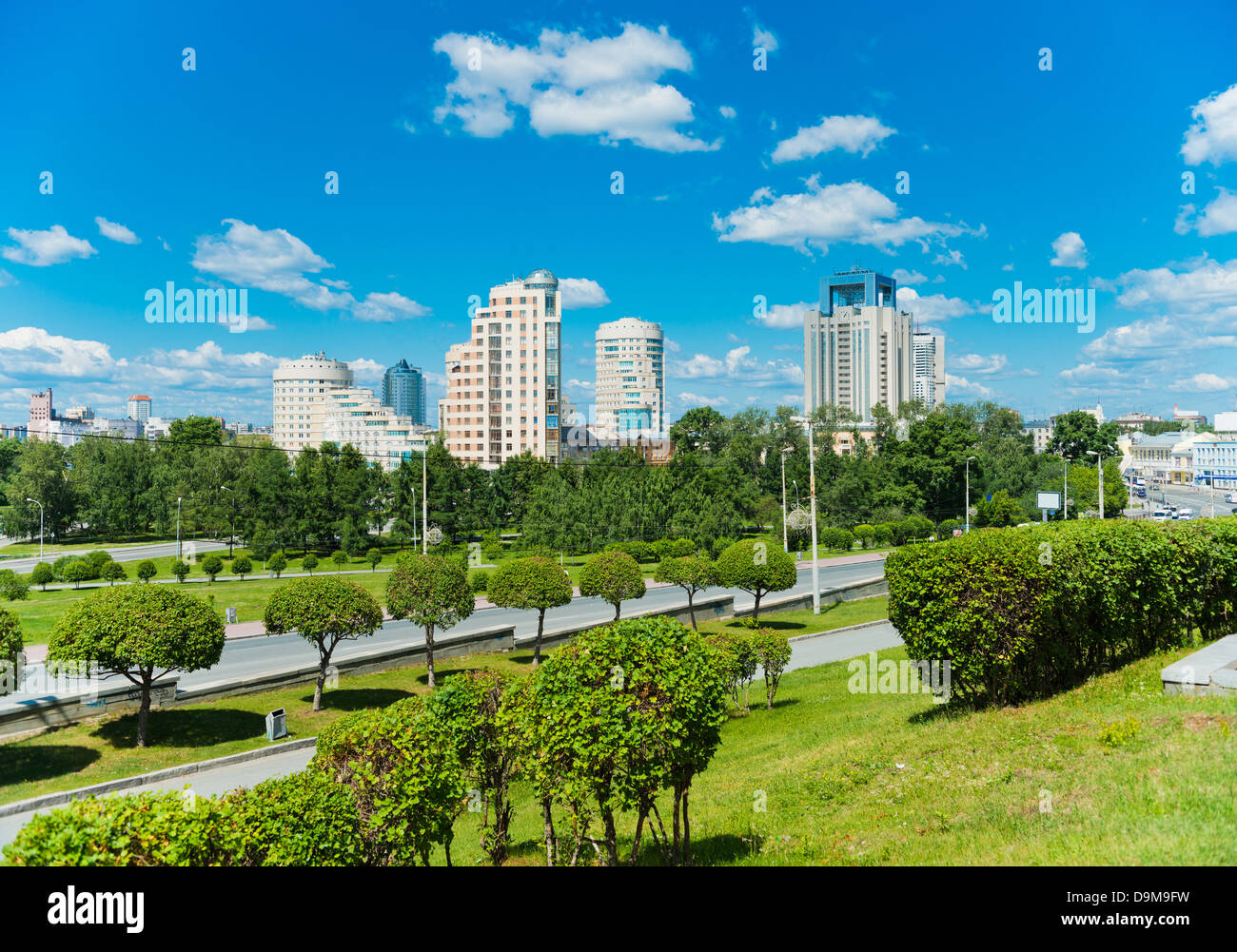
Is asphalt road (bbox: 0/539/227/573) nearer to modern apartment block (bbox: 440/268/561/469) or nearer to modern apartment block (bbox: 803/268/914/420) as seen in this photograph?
modern apartment block (bbox: 440/268/561/469)

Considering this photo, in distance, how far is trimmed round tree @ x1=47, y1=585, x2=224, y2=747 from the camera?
13.6 m

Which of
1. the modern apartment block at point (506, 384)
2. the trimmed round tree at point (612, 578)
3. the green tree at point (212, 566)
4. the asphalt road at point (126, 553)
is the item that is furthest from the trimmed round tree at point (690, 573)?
the modern apartment block at point (506, 384)

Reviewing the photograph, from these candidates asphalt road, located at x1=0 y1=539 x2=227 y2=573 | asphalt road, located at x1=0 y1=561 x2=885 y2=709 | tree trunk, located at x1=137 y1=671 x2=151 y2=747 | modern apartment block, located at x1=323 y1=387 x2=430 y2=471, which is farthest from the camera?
modern apartment block, located at x1=323 y1=387 x2=430 y2=471

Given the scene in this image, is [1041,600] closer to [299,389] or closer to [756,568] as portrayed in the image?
[756,568]

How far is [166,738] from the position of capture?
14.9 metres

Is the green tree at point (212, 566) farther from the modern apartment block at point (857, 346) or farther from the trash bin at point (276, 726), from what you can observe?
the modern apartment block at point (857, 346)

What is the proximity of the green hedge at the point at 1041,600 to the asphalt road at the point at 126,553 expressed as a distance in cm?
4620

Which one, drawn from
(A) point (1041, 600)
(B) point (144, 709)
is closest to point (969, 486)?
(A) point (1041, 600)

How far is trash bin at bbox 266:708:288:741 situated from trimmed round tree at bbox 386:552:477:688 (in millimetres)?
4199

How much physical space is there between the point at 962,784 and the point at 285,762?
38.2ft

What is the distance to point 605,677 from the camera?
6.00 meters

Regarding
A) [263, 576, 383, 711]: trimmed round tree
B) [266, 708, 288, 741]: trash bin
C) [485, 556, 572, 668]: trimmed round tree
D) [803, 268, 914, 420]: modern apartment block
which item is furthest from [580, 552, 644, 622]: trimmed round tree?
[803, 268, 914, 420]: modern apartment block

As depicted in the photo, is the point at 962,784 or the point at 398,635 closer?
the point at 962,784
